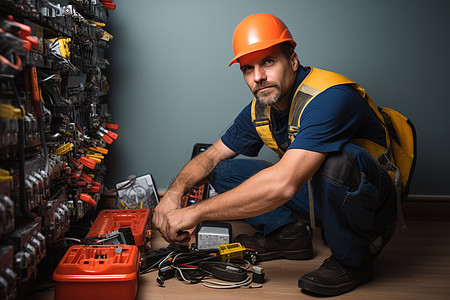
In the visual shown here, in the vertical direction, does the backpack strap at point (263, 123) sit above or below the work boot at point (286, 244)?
above

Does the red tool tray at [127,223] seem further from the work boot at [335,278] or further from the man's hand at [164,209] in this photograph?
the work boot at [335,278]

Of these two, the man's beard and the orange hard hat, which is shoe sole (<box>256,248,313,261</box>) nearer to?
the man's beard

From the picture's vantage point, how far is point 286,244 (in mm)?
1711

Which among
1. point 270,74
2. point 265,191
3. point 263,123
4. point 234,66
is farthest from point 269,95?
point 234,66

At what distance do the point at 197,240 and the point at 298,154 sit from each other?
2.19ft

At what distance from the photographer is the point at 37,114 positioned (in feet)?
3.90

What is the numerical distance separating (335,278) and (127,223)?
93 centimetres

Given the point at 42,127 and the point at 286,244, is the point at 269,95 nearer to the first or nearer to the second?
the point at 286,244

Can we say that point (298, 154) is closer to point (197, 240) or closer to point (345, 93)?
point (345, 93)

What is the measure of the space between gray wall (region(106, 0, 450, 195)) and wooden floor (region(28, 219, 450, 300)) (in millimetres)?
636

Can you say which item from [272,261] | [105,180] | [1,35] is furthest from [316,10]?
[1,35]

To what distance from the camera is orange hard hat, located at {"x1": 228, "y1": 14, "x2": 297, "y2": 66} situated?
58.8 inches

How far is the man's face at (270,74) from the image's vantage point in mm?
1512

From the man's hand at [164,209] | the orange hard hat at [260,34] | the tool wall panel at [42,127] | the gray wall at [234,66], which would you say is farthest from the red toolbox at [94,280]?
the gray wall at [234,66]
